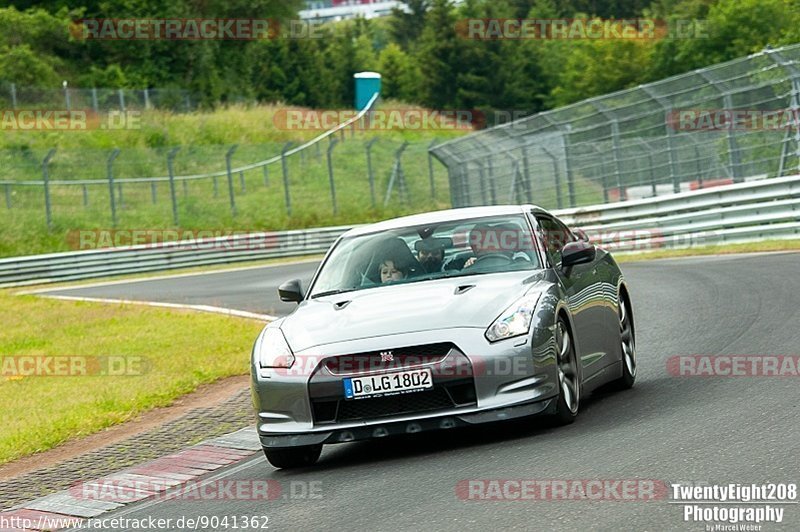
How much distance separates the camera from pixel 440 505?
6129 mm

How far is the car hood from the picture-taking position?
7.57 meters

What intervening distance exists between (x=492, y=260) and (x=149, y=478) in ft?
7.92

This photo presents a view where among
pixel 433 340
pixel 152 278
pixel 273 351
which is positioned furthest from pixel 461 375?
pixel 152 278

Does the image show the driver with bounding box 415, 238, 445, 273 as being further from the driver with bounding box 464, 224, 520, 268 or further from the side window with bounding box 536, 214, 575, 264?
the side window with bounding box 536, 214, 575, 264

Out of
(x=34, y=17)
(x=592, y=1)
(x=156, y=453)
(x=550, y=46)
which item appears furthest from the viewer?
(x=592, y=1)

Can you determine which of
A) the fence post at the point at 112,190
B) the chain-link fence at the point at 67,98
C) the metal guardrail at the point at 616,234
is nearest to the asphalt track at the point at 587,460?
the metal guardrail at the point at 616,234

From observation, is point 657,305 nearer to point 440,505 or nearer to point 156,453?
point 156,453

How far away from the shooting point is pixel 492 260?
8570mm

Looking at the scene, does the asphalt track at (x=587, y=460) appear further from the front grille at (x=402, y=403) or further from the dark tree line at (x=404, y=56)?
the dark tree line at (x=404, y=56)

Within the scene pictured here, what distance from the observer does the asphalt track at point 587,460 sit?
579 centimetres

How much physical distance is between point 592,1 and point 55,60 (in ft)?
238

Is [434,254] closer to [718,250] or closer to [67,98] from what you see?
[718,250]

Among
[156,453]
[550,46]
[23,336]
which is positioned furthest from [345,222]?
[550,46]

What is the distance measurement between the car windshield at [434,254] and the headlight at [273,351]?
74cm
